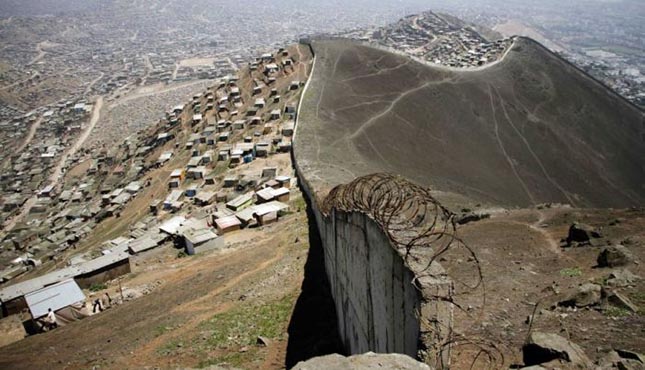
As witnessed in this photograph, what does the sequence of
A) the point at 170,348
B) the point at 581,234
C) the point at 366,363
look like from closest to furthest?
the point at 366,363
the point at 170,348
the point at 581,234

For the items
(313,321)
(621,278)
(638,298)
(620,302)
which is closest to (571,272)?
(621,278)

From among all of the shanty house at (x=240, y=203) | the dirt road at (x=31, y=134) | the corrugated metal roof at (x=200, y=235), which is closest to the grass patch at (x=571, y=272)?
the corrugated metal roof at (x=200, y=235)

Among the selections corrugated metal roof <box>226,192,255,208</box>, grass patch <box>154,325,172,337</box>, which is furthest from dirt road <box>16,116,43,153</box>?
grass patch <box>154,325,172,337</box>

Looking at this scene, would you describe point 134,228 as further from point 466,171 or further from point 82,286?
point 466,171

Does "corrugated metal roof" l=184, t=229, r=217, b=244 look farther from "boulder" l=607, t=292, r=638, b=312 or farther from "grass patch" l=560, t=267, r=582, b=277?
"boulder" l=607, t=292, r=638, b=312

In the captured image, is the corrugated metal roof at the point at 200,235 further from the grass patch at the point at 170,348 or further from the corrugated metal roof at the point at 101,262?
the grass patch at the point at 170,348

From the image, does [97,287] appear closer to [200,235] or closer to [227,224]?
[200,235]
